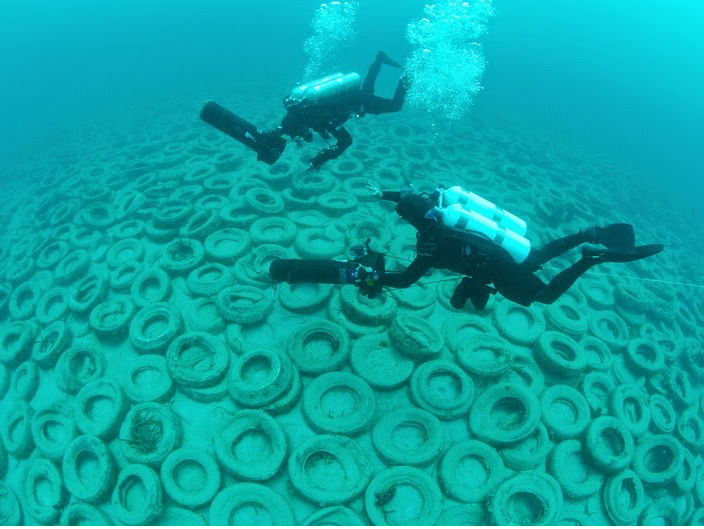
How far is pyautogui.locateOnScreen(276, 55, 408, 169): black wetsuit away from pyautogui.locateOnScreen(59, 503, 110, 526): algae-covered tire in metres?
7.53

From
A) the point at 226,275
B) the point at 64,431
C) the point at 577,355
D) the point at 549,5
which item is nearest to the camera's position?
the point at 64,431

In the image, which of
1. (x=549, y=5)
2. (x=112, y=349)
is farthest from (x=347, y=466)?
(x=549, y=5)

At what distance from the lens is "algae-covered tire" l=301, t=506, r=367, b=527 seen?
5.48 m

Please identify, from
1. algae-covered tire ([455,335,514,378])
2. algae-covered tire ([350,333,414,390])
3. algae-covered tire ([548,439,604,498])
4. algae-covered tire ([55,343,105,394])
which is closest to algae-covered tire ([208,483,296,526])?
algae-covered tire ([350,333,414,390])

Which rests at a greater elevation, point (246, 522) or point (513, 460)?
point (513, 460)

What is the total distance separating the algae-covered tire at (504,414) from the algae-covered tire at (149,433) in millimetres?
4998

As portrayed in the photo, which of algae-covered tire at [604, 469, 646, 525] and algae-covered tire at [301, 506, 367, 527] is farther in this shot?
algae-covered tire at [604, 469, 646, 525]

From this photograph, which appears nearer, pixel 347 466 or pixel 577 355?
pixel 347 466

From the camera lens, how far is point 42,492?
653 centimetres

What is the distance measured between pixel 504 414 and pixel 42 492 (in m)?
8.06

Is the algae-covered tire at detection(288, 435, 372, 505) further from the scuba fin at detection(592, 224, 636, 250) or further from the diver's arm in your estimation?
the diver's arm

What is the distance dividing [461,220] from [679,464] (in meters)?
6.52

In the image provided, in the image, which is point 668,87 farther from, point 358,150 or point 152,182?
point 152,182

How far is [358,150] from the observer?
15.7m
